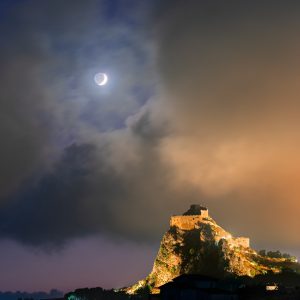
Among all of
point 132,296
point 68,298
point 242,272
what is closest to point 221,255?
point 242,272

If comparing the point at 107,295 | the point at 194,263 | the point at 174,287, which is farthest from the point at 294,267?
the point at 174,287

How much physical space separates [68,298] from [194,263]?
5774cm

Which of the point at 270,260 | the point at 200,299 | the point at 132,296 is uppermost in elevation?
the point at 270,260

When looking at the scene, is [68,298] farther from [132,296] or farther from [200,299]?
[200,299]

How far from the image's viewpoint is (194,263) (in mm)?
198375

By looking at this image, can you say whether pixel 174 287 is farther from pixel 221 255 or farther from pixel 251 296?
pixel 221 255

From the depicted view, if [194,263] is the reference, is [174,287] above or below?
below

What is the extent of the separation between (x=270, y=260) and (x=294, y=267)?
14812 millimetres

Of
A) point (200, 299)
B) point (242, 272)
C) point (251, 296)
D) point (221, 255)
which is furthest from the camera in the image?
point (221, 255)

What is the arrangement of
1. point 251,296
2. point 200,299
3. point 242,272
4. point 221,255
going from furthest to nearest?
point 221,255 < point 242,272 < point 251,296 < point 200,299

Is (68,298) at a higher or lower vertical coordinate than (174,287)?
higher

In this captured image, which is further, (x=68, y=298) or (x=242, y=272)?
(x=68, y=298)

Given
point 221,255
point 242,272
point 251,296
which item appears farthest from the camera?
point 221,255

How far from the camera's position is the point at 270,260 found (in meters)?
192
